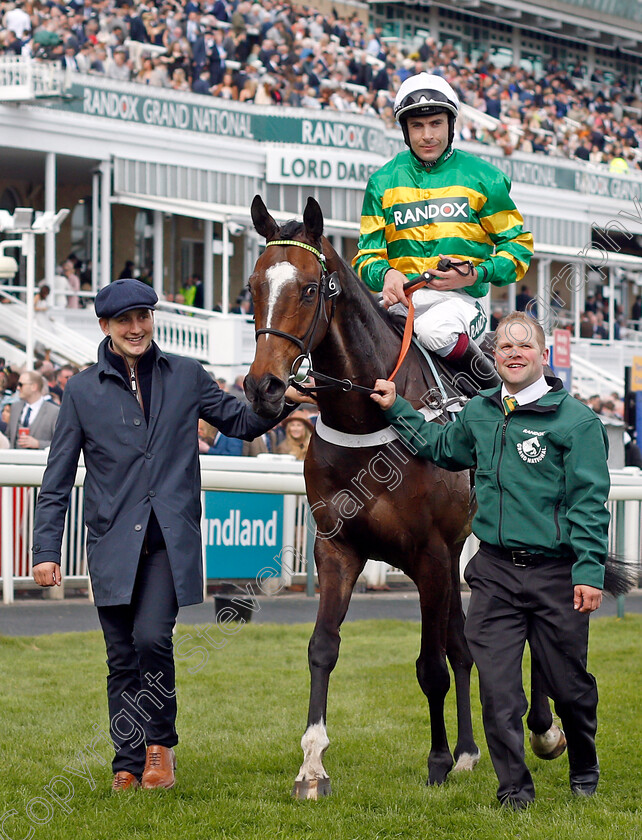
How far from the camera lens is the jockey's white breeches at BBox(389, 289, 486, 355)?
500 centimetres

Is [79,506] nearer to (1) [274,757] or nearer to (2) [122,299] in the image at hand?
(1) [274,757]

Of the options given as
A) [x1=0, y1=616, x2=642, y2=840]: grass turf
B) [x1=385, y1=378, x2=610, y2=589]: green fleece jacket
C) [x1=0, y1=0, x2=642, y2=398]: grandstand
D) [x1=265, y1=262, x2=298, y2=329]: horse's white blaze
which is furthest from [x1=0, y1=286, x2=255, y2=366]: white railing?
[x1=385, y1=378, x2=610, y2=589]: green fleece jacket

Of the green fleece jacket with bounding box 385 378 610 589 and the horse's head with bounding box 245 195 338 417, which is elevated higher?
the horse's head with bounding box 245 195 338 417

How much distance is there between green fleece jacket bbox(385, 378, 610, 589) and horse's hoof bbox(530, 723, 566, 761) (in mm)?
1215

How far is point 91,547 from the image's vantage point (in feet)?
14.9

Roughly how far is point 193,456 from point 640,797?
2007 mm

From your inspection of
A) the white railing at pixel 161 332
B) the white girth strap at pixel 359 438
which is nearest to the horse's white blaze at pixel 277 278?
the white girth strap at pixel 359 438

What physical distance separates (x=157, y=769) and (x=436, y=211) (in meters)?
2.39

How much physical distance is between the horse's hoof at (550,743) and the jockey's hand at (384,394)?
1594 millimetres

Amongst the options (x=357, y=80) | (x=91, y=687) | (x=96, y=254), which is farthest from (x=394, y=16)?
(x=91, y=687)

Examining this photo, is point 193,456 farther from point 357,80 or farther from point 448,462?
point 357,80

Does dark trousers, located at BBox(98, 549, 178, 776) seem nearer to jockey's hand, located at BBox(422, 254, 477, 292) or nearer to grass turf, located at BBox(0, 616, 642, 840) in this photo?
grass turf, located at BBox(0, 616, 642, 840)

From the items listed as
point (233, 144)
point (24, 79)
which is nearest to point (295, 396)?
point (24, 79)

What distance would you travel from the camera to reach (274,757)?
203 inches
